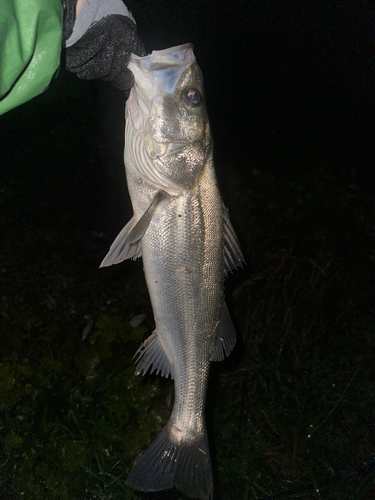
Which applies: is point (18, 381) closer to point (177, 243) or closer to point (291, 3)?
point (177, 243)

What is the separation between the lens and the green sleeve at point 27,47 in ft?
3.33

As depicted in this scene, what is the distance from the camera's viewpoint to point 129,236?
1658mm

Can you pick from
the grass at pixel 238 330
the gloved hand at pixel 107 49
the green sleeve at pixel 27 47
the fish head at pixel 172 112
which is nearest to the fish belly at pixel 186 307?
the fish head at pixel 172 112

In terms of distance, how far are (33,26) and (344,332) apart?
4640 millimetres

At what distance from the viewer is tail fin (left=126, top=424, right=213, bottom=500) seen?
1773mm

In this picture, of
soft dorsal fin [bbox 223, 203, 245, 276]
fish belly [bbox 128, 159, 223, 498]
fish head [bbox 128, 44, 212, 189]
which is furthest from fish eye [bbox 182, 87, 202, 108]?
soft dorsal fin [bbox 223, 203, 245, 276]

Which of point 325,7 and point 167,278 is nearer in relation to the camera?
point 167,278

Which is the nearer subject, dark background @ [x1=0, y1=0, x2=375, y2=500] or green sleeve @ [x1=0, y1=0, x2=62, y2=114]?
green sleeve @ [x1=0, y1=0, x2=62, y2=114]

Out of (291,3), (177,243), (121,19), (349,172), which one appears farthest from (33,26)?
(349,172)

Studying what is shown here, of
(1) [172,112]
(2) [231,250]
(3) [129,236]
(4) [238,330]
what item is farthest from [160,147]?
(4) [238,330]

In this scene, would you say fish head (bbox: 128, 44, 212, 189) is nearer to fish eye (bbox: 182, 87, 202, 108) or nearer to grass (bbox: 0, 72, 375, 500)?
fish eye (bbox: 182, 87, 202, 108)

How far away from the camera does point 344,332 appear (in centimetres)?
440

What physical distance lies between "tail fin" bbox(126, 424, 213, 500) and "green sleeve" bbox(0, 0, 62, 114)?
185 centimetres

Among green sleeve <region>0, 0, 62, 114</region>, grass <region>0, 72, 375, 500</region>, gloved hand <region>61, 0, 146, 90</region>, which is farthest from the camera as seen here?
grass <region>0, 72, 375, 500</region>
